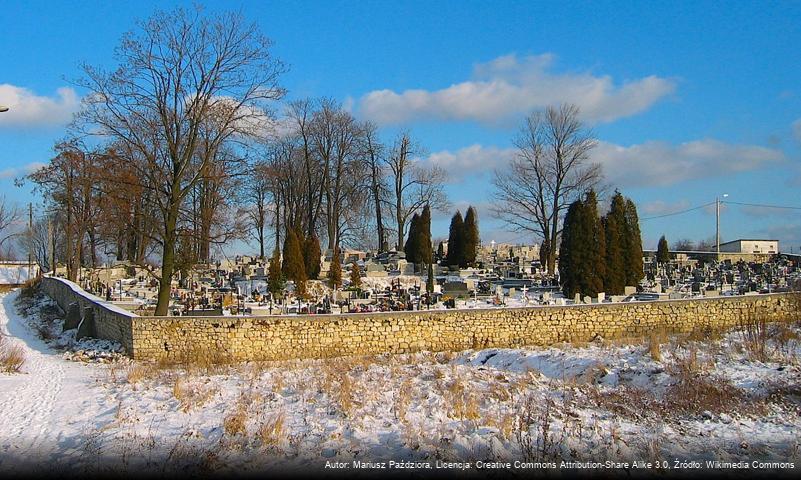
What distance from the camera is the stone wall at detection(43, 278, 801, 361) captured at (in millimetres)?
14945

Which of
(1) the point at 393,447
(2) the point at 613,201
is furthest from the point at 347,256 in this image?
(1) the point at 393,447

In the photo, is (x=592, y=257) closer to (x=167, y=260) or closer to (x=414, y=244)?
(x=414, y=244)

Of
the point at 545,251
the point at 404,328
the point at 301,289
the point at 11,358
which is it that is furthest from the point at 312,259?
the point at 11,358

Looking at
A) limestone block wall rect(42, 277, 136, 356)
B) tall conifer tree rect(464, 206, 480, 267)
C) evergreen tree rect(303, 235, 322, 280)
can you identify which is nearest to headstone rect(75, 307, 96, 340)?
limestone block wall rect(42, 277, 136, 356)

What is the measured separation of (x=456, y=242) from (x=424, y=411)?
25748 mm

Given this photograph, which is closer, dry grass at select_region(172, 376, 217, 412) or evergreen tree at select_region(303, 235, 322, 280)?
dry grass at select_region(172, 376, 217, 412)

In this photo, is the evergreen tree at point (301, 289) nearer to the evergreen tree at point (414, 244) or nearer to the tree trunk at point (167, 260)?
the tree trunk at point (167, 260)

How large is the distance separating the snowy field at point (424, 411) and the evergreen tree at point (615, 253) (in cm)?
951

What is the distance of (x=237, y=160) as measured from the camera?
18203 mm

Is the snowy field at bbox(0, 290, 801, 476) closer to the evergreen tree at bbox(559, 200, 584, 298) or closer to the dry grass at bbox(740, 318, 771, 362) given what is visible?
the dry grass at bbox(740, 318, 771, 362)

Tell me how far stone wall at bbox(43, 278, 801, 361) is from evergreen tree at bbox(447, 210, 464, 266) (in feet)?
55.4

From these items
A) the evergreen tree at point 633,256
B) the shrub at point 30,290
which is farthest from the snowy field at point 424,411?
the shrub at point 30,290

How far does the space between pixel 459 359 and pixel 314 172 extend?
85.7 ft

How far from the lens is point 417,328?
16.1 m
